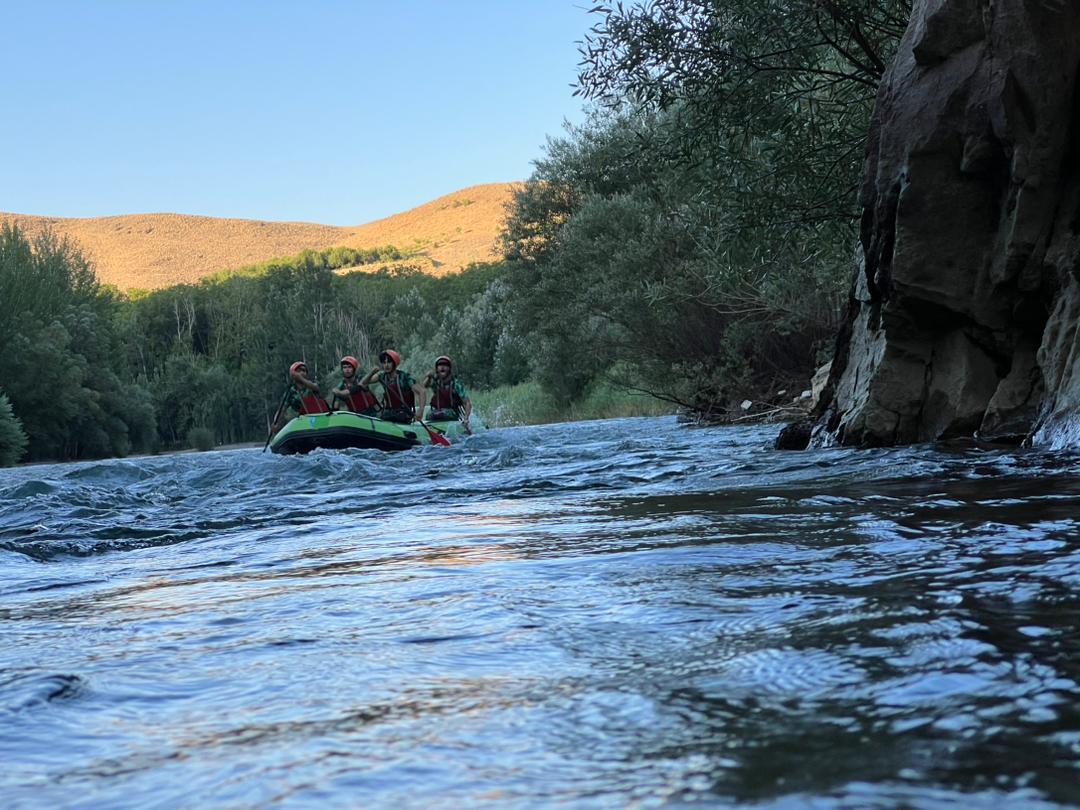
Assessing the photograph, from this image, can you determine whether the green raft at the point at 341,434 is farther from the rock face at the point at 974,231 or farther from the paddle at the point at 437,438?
the rock face at the point at 974,231

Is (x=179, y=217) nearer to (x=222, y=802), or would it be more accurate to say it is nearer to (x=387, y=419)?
(x=387, y=419)

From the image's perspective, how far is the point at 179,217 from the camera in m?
196

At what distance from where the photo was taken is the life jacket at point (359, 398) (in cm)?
1623

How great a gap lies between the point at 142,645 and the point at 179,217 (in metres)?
208

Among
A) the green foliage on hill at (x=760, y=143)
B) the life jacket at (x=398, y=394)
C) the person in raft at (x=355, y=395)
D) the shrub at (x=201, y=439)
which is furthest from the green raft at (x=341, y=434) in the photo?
the shrub at (x=201, y=439)

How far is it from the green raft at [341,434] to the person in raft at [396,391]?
1.72 metres

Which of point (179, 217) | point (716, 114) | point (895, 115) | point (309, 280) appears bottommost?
point (895, 115)

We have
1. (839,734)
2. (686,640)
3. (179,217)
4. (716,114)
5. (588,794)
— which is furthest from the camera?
(179,217)

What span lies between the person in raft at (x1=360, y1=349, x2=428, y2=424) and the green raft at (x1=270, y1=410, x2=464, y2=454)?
1717mm

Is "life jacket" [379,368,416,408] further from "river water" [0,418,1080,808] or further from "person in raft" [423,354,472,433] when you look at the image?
"river water" [0,418,1080,808]

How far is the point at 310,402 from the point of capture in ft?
54.1

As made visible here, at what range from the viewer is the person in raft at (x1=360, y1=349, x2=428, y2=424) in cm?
1612

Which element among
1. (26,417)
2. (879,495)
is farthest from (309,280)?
(879,495)

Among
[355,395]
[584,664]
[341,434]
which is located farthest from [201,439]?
[584,664]
